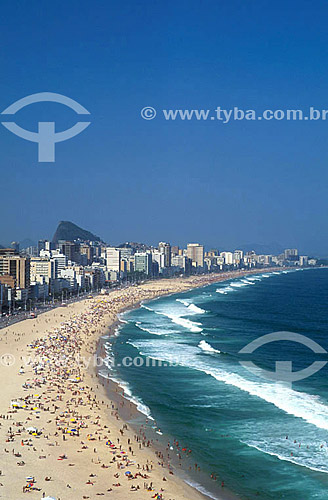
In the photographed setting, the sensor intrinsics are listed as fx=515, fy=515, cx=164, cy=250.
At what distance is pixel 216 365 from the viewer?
37844 millimetres

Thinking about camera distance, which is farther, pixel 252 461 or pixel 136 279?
pixel 136 279

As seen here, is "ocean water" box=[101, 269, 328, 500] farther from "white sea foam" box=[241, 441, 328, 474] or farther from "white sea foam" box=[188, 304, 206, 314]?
"white sea foam" box=[188, 304, 206, 314]

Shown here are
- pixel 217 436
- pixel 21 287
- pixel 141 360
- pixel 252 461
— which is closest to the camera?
pixel 252 461

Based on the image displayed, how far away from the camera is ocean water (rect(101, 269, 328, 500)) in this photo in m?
21.0

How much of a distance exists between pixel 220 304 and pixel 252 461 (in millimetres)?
62929

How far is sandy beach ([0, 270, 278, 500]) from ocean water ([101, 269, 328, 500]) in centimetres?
167

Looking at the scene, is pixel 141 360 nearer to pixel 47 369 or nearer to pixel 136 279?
pixel 47 369

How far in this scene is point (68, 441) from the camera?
23.9 m

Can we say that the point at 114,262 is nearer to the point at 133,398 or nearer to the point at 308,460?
the point at 133,398

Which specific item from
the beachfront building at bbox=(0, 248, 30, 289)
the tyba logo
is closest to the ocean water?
the tyba logo

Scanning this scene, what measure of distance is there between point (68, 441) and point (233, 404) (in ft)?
31.7

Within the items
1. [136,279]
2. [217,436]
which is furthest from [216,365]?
[136,279]

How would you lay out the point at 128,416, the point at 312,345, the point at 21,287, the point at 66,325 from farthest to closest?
1. the point at 21,287
2. the point at 66,325
3. the point at 312,345
4. the point at 128,416

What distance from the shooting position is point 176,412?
2805 centimetres
